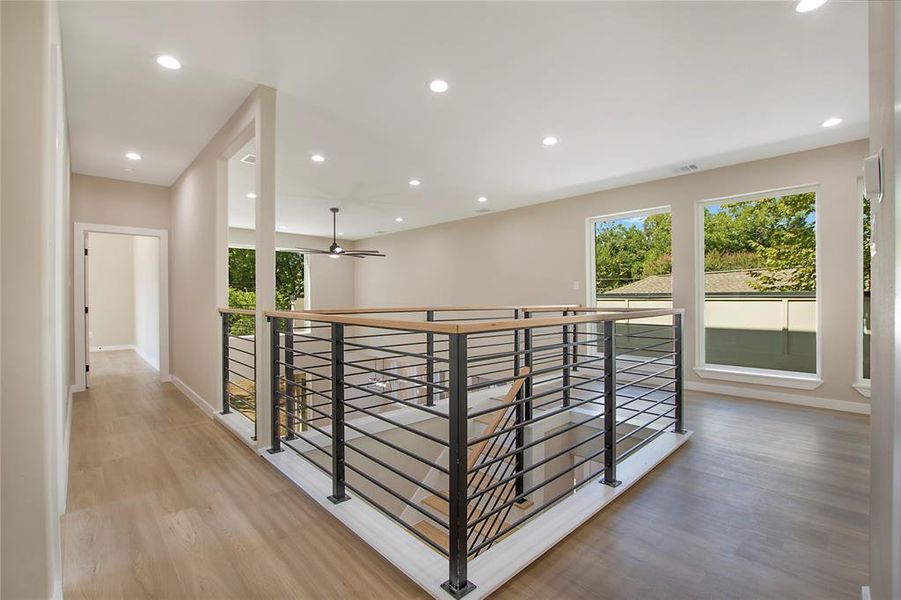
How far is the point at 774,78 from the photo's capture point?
274 cm

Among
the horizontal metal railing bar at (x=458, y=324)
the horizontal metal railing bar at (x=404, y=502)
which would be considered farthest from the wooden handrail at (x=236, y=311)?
the horizontal metal railing bar at (x=404, y=502)

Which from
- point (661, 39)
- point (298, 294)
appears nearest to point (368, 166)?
point (661, 39)

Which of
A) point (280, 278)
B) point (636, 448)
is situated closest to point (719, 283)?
point (636, 448)

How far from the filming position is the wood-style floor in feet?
5.19

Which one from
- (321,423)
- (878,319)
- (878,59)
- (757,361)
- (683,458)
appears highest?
(878,59)

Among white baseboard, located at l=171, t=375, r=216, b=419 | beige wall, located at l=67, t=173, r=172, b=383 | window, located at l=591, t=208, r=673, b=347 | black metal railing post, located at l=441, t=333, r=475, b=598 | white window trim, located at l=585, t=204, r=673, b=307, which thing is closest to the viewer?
black metal railing post, located at l=441, t=333, r=475, b=598

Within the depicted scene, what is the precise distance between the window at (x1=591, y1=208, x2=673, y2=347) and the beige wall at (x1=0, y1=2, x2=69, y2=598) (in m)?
5.32

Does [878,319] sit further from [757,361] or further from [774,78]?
[757,361]

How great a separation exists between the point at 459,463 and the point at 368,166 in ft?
12.9

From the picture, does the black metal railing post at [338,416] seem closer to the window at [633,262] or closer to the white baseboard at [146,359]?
the window at [633,262]

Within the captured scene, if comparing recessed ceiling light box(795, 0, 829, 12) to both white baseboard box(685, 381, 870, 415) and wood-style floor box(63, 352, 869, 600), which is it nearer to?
wood-style floor box(63, 352, 869, 600)

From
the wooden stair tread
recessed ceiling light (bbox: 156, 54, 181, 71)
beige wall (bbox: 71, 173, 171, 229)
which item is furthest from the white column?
beige wall (bbox: 71, 173, 171, 229)

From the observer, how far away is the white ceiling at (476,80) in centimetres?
216

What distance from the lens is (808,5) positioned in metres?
2.06
